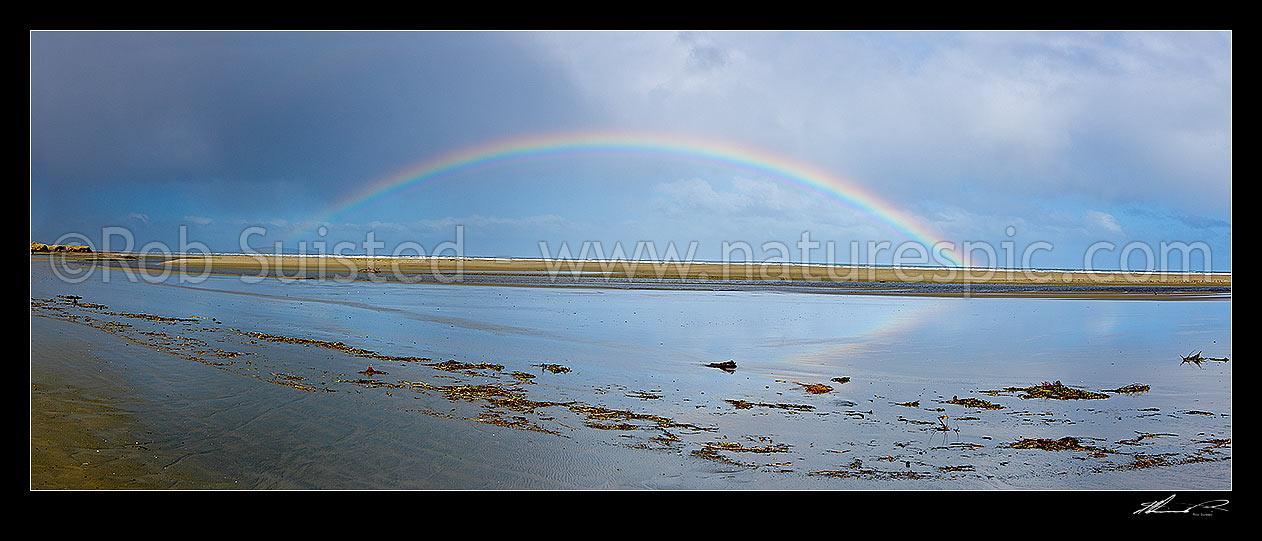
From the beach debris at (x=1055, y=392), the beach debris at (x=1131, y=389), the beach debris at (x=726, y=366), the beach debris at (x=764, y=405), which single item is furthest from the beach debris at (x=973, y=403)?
the beach debris at (x=726, y=366)

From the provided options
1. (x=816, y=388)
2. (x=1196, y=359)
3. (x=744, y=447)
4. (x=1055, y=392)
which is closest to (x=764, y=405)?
(x=816, y=388)

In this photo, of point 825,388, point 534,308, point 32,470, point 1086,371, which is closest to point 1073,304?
A: point 1086,371

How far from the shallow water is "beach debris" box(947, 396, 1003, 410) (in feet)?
0.70

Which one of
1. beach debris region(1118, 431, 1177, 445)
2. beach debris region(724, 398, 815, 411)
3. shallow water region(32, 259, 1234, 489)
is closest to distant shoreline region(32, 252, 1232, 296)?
shallow water region(32, 259, 1234, 489)

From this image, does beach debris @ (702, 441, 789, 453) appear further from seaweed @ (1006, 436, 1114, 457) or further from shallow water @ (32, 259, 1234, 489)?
seaweed @ (1006, 436, 1114, 457)

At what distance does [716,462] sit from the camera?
7.14 meters

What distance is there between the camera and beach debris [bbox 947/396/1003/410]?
9.88 meters

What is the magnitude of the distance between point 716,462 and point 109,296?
29236mm

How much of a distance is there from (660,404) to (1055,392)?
6.31 m

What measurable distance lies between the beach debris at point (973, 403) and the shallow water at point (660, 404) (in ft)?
0.70

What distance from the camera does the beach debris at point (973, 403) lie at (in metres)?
9.88

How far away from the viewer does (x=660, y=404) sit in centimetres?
984
